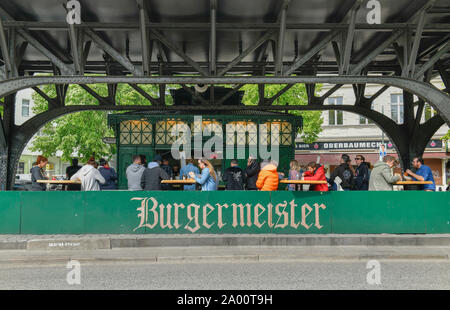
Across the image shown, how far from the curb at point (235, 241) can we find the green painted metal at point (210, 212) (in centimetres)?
40

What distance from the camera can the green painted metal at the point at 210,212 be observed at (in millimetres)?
10180

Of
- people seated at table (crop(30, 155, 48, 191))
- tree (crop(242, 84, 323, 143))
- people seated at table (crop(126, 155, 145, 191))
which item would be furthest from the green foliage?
people seated at table (crop(126, 155, 145, 191))

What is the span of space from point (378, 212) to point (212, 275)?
529 cm

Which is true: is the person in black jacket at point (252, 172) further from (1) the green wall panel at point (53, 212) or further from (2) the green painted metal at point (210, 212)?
(1) the green wall panel at point (53, 212)

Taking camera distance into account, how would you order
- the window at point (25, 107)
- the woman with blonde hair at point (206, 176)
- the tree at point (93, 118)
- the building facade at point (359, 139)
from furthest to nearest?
the window at point (25, 107), the building facade at point (359, 139), the tree at point (93, 118), the woman with blonde hair at point (206, 176)

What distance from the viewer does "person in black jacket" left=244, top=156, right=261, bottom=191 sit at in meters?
11.4

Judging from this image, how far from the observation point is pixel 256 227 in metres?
10.3

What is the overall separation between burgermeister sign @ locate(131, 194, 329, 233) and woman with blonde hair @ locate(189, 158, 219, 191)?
78 cm

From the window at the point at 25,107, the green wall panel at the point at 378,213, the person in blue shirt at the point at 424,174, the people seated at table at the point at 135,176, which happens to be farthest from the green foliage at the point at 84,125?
the green wall panel at the point at 378,213

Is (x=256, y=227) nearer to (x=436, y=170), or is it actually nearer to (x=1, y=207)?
(x=1, y=207)

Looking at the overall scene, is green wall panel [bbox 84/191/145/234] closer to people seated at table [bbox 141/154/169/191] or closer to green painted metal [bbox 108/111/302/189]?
people seated at table [bbox 141/154/169/191]

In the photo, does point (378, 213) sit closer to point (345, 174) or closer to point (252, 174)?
point (345, 174)

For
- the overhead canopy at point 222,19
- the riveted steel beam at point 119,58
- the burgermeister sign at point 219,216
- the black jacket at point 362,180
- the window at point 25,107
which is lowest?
the burgermeister sign at point 219,216
